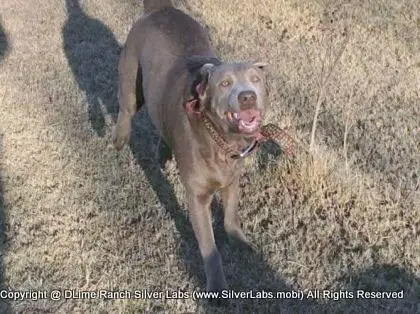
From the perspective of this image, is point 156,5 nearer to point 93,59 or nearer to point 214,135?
point 214,135

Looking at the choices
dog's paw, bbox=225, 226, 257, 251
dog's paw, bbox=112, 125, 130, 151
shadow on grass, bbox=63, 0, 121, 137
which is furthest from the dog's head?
shadow on grass, bbox=63, 0, 121, 137

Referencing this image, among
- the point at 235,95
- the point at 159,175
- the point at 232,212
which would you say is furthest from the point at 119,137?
the point at 235,95

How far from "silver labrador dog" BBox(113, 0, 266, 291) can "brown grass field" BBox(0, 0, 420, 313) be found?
0.29 metres

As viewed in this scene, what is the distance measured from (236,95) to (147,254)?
135cm

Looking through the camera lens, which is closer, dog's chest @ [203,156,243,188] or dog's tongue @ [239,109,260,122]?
dog's tongue @ [239,109,260,122]

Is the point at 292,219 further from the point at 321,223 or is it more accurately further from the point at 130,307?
the point at 130,307

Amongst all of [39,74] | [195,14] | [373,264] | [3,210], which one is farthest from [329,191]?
[195,14]

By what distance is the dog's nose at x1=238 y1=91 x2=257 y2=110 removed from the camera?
3.64 m

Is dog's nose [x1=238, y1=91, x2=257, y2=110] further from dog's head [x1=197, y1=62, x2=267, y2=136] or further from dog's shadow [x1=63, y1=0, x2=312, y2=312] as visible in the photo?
dog's shadow [x1=63, y1=0, x2=312, y2=312]

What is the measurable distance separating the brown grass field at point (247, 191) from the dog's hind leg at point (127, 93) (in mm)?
157

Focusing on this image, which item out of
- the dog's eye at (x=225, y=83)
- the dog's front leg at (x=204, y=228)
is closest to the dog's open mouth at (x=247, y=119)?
the dog's eye at (x=225, y=83)

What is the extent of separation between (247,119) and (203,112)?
351 millimetres

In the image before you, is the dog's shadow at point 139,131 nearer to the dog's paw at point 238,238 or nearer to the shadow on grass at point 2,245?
the dog's paw at point 238,238

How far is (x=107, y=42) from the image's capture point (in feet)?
28.5
